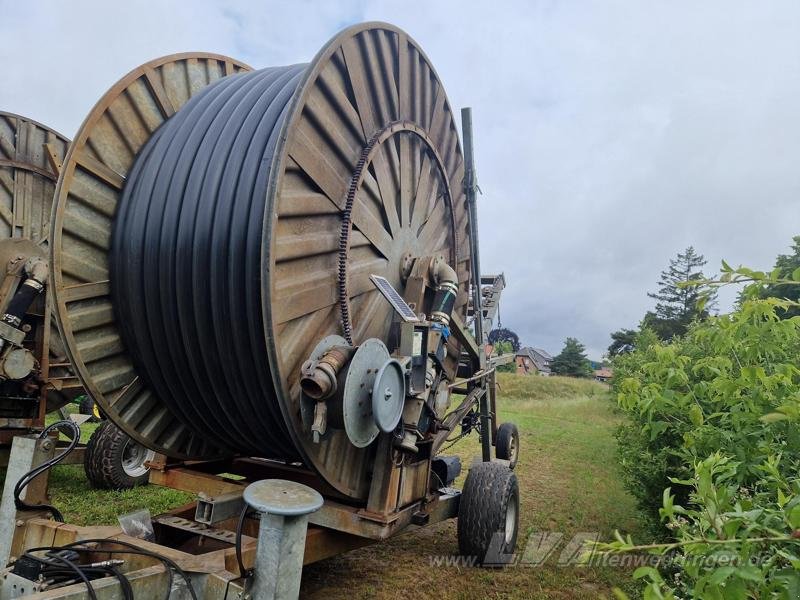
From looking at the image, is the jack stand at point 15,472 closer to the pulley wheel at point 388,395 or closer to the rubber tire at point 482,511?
the pulley wheel at point 388,395

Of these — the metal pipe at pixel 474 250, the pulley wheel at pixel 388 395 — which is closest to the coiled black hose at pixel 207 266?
the pulley wheel at pixel 388 395

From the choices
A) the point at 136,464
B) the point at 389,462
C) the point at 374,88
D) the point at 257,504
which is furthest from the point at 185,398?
the point at 136,464

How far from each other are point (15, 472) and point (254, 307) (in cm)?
166

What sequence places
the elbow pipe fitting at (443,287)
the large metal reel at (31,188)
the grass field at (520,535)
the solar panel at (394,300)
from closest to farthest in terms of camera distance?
the solar panel at (394,300) → the grass field at (520,535) → the elbow pipe fitting at (443,287) → the large metal reel at (31,188)

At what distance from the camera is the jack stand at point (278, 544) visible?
2.52 meters

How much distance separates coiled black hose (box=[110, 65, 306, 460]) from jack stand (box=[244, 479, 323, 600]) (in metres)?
1.18

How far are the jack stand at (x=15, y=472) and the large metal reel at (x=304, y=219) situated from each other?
773mm

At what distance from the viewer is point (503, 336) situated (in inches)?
329

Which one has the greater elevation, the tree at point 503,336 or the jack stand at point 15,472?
the tree at point 503,336

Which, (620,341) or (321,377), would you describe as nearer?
(321,377)

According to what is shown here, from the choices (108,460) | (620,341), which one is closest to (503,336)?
(108,460)

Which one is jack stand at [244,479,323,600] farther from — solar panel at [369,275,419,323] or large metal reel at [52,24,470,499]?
solar panel at [369,275,419,323]

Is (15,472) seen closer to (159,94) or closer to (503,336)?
(159,94)

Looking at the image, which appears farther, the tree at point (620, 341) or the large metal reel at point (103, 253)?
the tree at point (620, 341)
